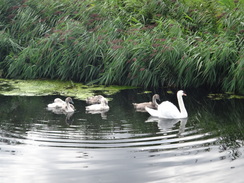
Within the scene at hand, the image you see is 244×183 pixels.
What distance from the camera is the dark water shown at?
21.7 feet

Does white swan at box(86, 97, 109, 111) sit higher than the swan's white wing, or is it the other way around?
white swan at box(86, 97, 109, 111)

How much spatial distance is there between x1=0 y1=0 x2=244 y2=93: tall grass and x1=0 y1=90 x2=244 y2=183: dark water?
5.16ft

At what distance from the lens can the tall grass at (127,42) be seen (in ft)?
40.6

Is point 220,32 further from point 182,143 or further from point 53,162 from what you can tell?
point 53,162

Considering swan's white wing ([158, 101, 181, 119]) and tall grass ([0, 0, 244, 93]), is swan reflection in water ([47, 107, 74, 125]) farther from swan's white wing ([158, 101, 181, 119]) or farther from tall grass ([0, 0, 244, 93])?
tall grass ([0, 0, 244, 93])

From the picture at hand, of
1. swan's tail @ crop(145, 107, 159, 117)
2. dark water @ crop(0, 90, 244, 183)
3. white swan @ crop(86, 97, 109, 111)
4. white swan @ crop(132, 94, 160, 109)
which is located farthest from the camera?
white swan @ crop(132, 94, 160, 109)

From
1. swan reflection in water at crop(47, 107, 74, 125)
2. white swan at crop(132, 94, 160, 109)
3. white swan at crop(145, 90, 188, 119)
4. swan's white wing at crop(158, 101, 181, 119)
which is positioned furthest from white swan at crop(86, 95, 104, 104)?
swan's white wing at crop(158, 101, 181, 119)

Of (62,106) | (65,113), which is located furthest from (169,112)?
(62,106)

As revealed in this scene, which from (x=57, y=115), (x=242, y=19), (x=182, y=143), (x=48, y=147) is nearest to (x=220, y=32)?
(x=242, y=19)

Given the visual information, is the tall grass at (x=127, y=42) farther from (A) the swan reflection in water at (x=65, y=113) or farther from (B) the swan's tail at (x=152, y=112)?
(A) the swan reflection in water at (x=65, y=113)

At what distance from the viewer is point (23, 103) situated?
11391 millimetres

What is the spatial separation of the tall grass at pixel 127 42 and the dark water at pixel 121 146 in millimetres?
1573

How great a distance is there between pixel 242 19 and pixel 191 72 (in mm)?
1939

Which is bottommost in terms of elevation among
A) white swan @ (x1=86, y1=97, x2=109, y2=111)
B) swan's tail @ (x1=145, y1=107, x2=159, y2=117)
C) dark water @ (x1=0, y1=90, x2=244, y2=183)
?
dark water @ (x1=0, y1=90, x2=244, y2=183)
